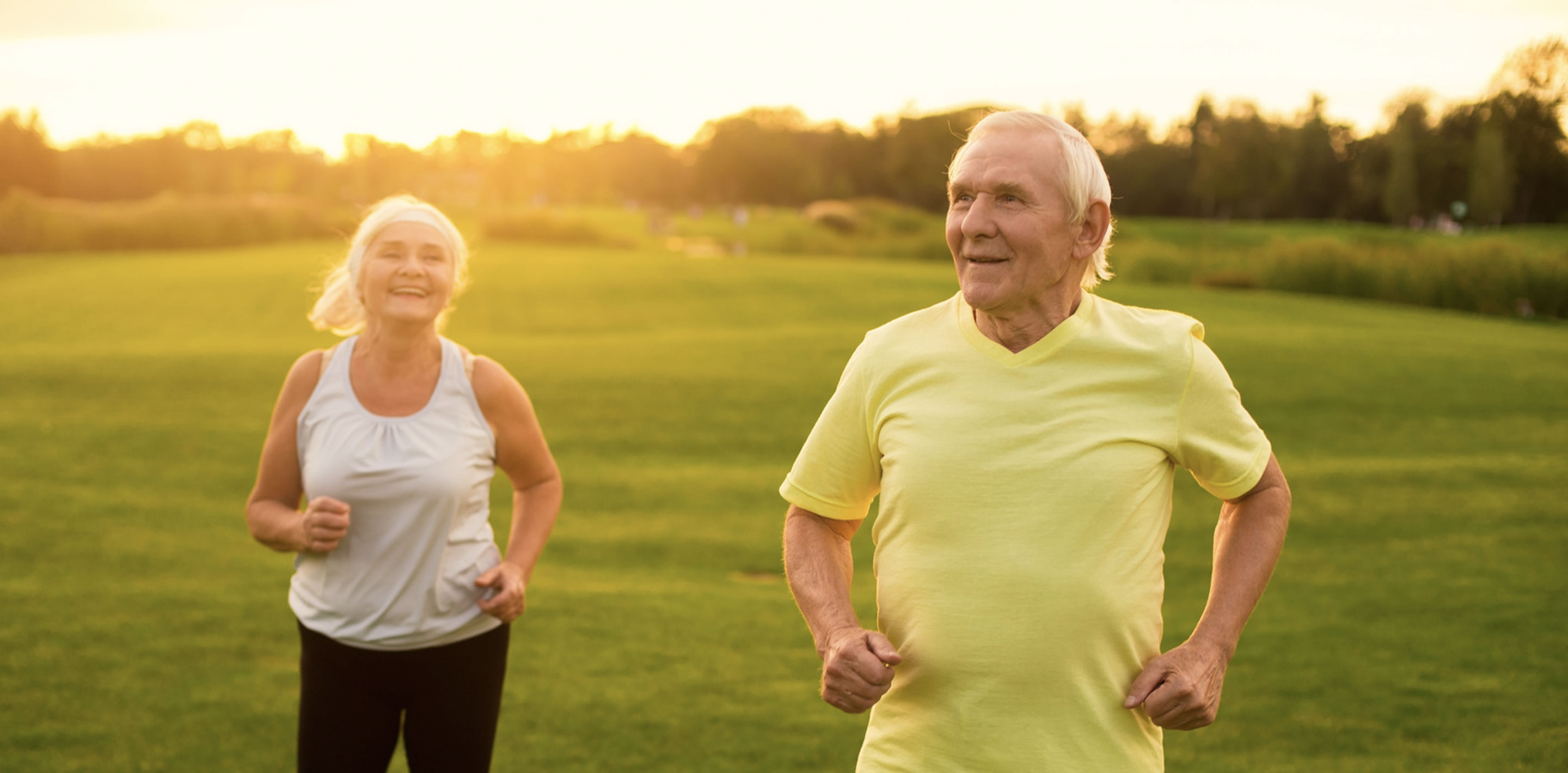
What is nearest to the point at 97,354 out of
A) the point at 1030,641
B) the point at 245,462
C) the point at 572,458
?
the point at 245,462

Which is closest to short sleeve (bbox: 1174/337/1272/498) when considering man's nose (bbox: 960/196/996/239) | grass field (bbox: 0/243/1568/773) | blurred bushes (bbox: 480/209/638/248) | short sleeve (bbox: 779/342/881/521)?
man's nose (bbox: 960/196/996/239)

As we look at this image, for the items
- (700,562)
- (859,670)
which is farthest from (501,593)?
(700,562)

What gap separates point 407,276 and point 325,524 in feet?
2.32

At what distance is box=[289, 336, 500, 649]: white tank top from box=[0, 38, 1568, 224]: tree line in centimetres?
5945

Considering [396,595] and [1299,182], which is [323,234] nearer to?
[396,595]

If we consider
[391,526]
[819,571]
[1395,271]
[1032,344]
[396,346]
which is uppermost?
[1032,344]

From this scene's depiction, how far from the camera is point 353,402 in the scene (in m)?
3.21

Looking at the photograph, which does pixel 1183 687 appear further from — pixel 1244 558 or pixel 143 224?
pixel 143 224

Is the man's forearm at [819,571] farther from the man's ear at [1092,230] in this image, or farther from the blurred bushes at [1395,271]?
the blurred bushes at [1395,271]

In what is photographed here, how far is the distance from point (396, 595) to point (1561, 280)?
108 feet

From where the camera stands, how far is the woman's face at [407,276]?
324 centimetres

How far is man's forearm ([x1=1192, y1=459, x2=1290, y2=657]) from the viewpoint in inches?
83.7

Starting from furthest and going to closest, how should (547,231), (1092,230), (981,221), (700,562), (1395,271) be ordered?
(547,231)
(1395,271)
(700,562)
(1092,230)
(981,221)

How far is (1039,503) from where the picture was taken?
6.79 ft
